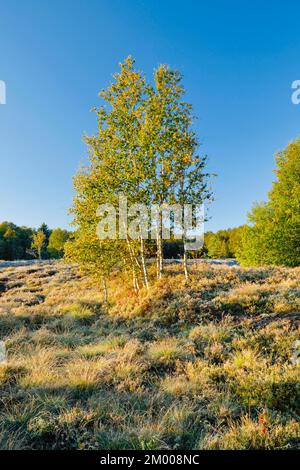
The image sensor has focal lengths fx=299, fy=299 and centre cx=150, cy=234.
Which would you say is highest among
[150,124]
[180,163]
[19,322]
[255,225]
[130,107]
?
[130,107]

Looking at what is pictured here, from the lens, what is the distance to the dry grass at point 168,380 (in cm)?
426

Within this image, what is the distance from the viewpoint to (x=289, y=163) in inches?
1039

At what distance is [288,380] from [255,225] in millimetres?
22965

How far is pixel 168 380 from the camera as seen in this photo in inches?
245

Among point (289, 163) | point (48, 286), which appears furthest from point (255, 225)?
point (48, 286)

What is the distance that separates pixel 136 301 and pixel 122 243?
440 cm

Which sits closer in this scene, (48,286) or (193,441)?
(193,441)

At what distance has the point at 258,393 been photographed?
541 centimetres

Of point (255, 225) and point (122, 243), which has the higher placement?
point (255, 225)

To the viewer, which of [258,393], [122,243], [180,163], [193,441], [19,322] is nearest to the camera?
[193,441]

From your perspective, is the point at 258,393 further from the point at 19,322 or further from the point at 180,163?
the point at 180,163

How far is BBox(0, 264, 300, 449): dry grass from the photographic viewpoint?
14.0 ft

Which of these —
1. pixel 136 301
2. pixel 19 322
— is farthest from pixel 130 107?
pixel 19 322
